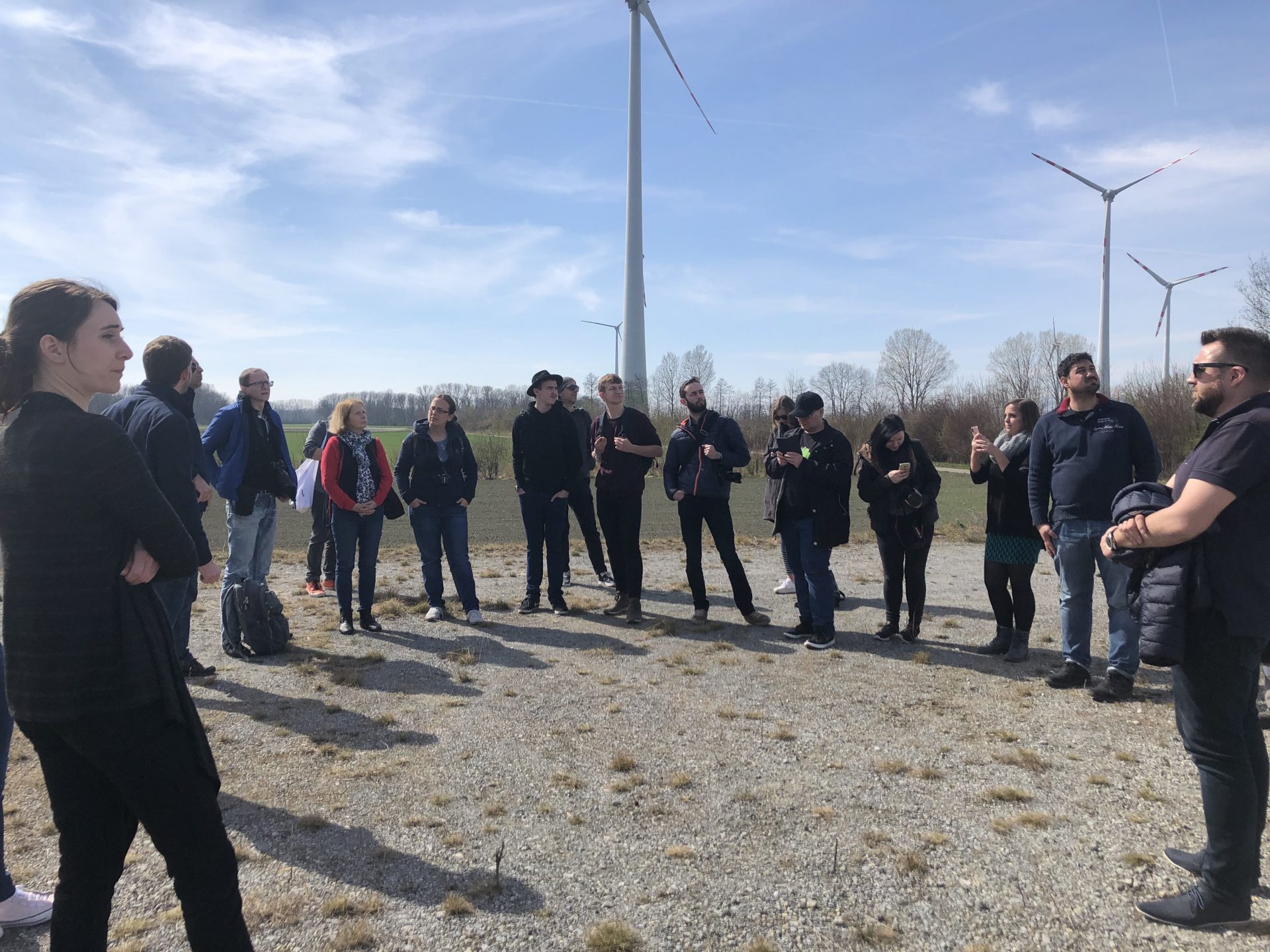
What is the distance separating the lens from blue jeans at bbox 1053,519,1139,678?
208 inches

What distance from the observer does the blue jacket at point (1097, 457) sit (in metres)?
5.30

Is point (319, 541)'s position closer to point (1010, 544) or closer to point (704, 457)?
point (704, 457)

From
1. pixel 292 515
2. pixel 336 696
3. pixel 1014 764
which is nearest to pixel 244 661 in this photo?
pixel 336 696

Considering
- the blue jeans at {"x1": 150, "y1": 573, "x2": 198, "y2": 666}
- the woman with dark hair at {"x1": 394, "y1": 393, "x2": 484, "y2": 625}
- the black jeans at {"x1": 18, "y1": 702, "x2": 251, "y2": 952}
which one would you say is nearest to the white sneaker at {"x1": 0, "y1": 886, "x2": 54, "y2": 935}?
the black jeans at {"x1": 18, "y1": 702, "x2": 251, "y2": 952}

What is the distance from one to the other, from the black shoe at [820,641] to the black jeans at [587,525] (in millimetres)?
2826

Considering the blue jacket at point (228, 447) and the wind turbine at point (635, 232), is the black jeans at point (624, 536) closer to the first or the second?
the blue jacket at point (228, 447)

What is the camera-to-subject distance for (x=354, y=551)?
23.6 ft

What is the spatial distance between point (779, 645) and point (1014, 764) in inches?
105

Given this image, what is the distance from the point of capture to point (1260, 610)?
9.10ft

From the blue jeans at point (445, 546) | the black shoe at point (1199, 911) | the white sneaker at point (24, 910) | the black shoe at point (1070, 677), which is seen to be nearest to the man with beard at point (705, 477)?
the blue jeans at point (445, 546)

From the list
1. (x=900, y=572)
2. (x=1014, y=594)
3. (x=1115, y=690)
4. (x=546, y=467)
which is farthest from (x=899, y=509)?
(x=546, y=467)

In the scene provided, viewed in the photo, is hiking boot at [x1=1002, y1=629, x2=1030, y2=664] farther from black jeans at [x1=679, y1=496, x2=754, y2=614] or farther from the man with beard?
black jeans at [x1=679, y1=496, x2=754, y2=614]

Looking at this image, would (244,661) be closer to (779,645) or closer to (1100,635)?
(779,645)

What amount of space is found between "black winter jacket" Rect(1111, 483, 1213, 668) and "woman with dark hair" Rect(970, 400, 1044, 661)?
323 centimetres
